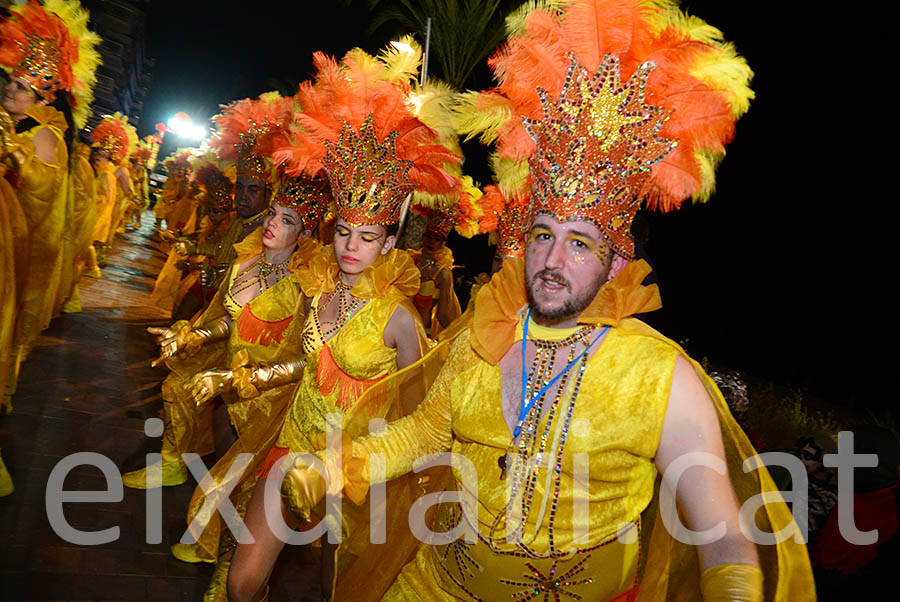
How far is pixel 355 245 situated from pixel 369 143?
19.6 inches

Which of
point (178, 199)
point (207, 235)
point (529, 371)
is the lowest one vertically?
point (178, 199)

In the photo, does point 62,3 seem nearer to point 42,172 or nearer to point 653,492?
point 42,172

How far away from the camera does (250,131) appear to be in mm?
4555

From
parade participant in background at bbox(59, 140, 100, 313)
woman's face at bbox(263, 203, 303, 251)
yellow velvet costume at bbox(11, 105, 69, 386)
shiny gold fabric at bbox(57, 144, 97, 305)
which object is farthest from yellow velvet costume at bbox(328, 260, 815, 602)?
parade participant in background at bbox(59, 140, 100, 313)

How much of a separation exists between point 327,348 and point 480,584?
4.93 ft

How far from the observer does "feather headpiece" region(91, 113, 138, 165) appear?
1326cm

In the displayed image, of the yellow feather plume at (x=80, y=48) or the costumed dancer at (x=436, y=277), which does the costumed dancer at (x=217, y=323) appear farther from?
the costumed dancer at (x=436, y=277)

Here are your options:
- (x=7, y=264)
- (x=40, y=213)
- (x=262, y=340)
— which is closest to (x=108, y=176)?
(x=40, y=213)

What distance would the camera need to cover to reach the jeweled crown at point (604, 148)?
1851 millimetres

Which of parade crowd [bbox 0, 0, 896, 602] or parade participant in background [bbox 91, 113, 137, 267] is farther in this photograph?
parade participant in background [bbox 91, 113, 137, 267]

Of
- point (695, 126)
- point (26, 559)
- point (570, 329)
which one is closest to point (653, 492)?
point (570, 329)

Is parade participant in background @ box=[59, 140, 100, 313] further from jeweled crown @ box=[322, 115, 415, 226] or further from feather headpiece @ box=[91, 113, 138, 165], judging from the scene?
jeweled crown @ box=[322, 115, 415, 226]

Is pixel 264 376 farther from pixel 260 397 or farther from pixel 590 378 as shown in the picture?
pixel 590 378

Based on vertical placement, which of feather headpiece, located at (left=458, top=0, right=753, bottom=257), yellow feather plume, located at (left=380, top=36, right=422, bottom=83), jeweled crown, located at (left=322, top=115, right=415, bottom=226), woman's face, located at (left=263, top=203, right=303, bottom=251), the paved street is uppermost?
yellow feather plume, located at (left=380, top=36, right=422, bottom=83)
